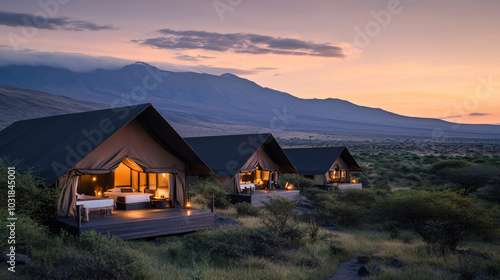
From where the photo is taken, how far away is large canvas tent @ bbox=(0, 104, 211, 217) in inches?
540

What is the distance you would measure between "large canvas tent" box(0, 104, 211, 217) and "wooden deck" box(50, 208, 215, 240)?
1.11 m

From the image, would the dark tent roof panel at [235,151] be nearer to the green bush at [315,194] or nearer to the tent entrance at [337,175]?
the green bush at [315,194]

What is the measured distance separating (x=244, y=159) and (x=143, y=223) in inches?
487

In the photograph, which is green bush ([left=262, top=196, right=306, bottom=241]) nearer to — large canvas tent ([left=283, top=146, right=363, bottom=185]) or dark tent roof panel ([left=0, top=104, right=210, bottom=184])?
dark tent roof panel ([left=0, top=104, right=210, bottom=184])

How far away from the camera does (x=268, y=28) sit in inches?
1129

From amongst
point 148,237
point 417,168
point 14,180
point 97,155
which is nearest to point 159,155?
point 97,155

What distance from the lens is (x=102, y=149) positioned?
1458cm

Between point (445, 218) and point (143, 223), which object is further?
point (445, 218)

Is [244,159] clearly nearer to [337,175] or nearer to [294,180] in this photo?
[294,180]

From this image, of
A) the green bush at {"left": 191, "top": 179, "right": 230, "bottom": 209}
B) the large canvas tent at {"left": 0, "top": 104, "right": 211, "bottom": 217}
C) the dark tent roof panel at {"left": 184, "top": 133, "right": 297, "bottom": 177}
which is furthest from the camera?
the dark tent roof panel at {"left": 184, "top": 133, "right": 297, "bottom": 177}

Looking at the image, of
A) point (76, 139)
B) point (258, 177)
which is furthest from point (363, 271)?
point (258, 177)

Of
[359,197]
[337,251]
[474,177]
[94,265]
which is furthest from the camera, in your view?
[474,177]

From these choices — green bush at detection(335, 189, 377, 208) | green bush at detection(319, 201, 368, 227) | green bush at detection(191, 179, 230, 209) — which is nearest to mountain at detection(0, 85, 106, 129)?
green bush at detection(191, 179, 230, 209)

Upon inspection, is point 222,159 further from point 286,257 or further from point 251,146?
point 286,257
